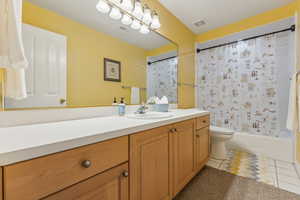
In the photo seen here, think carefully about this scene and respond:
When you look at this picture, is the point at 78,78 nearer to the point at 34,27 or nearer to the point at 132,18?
the point at 34,27

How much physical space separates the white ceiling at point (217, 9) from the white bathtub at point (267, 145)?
1.86 meters

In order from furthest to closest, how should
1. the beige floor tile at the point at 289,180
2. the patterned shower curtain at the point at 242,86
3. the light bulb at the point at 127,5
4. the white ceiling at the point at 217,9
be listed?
the patterned shower curtain at the point at 242,86 → the white ceiling at the point at 217,9 → the beige floor tile at the point at 289,180 → the light bulb at the point at 127,5

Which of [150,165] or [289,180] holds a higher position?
[150,165]

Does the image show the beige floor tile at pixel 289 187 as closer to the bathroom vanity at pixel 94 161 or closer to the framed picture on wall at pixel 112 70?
the bathroom vanity at pixel 94 161

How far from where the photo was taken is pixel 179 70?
7.54ft

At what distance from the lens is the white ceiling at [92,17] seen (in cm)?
100

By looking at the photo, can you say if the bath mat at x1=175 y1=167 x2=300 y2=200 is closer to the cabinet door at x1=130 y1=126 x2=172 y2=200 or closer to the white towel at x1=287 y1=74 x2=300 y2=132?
the cabinet door at x1=130 y1=126 x2=172 y2=200

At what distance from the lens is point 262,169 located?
1783 millimetres

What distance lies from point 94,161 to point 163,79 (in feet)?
5.20

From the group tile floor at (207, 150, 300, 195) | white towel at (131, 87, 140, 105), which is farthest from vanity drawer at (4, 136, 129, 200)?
tile floor at (207, 150, 300, 195)

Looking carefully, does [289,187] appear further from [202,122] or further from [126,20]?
[126,20]

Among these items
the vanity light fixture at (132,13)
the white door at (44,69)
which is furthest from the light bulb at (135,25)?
the white door at (44,69)

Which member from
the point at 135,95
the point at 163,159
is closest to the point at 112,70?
the point at 135,95

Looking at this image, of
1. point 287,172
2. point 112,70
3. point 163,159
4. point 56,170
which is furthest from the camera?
point 287,172
